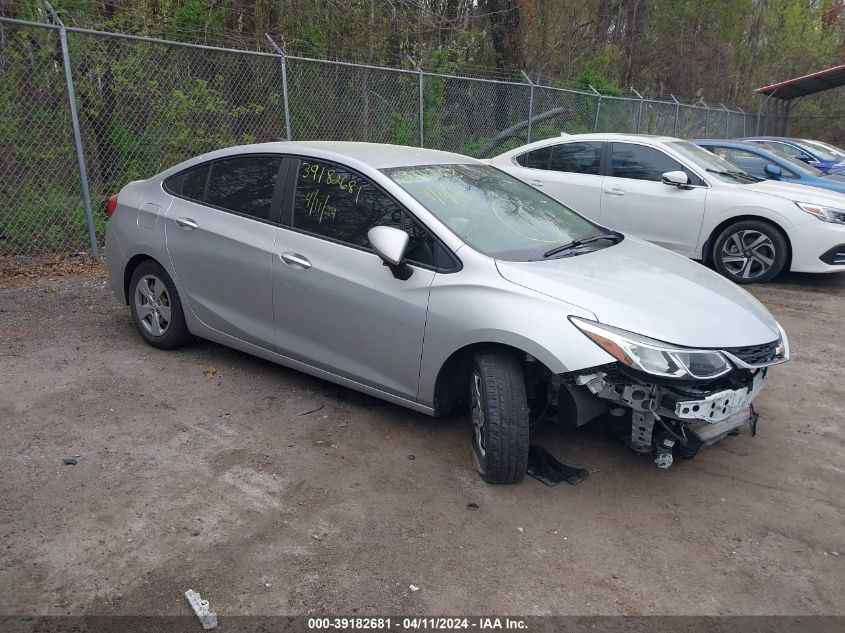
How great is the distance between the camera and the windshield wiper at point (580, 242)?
3996mm

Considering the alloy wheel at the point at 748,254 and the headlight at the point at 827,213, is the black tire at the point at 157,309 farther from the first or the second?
the headlight at the point at 827,213

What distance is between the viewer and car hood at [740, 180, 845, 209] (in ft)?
24.7

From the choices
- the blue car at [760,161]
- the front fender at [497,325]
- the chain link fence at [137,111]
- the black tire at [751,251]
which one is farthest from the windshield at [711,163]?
the front fender at [497,325]

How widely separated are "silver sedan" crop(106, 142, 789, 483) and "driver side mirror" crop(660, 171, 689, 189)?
3.54 m

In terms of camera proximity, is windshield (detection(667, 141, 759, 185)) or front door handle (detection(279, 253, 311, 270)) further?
windshield (detection(667, 141, 759, 185))

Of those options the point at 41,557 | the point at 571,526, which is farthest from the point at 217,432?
the point at 571,526

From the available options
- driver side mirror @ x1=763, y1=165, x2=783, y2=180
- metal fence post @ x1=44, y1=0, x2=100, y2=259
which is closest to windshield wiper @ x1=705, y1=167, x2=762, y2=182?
driver side mirror @ x1=763, y1=165, x2=783, y2=180

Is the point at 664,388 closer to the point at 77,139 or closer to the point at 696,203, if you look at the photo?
the point at 696,203

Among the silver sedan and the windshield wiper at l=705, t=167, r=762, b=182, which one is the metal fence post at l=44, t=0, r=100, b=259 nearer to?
the silver sedan

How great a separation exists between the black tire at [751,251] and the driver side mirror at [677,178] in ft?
2.24

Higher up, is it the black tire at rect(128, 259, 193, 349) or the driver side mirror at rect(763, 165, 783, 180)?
the driver side mirror at rect(763, 165, 783, 180)

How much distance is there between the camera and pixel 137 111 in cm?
850

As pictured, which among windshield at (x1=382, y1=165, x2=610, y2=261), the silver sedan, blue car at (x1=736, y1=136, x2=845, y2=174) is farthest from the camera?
blue car at (x1=736, y1=136, x2=845, y2=174)

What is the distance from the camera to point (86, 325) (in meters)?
5.79
